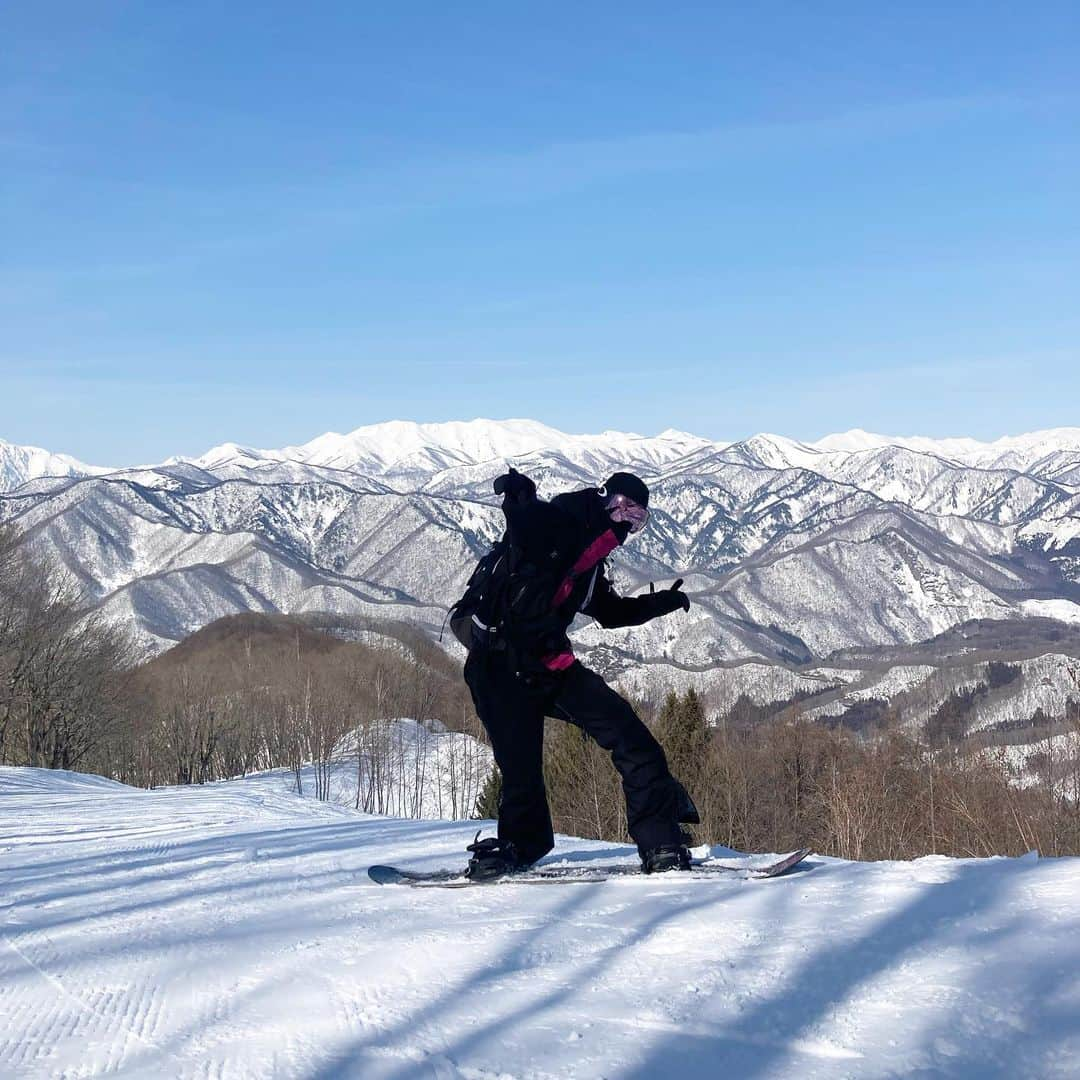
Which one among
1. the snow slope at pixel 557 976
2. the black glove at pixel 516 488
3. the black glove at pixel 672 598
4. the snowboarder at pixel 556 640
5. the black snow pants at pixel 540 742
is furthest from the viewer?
the black glove at pixel 672 598

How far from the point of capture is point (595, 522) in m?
5.14

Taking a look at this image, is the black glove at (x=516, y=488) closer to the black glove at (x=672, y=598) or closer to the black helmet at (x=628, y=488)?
the black helmet at (x=628, y=488)

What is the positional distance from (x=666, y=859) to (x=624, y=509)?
5.35ft

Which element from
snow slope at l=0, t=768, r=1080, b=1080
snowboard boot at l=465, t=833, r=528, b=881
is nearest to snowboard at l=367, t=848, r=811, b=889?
snowboard boot at l=465, t=833, r=528, b=881

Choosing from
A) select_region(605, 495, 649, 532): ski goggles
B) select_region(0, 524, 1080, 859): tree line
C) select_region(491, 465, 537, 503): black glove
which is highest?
select_region(491, 465, 537, 503): black glove

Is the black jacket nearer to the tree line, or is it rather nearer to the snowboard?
the snowboard

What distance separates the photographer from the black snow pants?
205 inches

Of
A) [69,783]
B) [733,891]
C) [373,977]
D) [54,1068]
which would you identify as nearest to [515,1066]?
[373,977]

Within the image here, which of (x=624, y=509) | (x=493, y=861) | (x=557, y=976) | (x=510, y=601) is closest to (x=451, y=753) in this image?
(x=493, y=861)

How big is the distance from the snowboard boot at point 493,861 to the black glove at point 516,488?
5.67ft

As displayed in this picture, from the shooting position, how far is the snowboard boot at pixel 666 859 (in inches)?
203

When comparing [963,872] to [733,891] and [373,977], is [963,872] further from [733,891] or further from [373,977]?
[373,977]

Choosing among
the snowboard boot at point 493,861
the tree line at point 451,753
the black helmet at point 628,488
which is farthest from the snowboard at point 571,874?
the tree line at point 451,753

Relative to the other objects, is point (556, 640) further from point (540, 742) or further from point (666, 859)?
point (666, 859)
